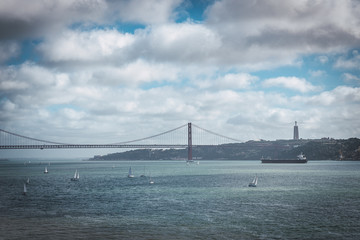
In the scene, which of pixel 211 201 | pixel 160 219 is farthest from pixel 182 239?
pixel 211 201

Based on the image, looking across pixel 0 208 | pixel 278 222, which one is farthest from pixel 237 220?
pixel 0 208

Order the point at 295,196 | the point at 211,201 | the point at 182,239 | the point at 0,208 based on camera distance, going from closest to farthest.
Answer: the point at 182,239, the point at 0,208, the point at 211,201, the point at 295,196

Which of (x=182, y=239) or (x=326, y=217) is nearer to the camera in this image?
(x=182, y=239)

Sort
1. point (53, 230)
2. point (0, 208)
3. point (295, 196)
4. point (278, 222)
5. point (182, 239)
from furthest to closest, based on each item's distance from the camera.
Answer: point (295, 196)
point (0, 208)
point (278, 222)
point (53, 230)
point (182, 239)

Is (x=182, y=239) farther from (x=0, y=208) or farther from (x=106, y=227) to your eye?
(x=0, y=208)

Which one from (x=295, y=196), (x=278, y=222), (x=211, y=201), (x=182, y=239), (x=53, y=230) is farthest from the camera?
(x=295, y=196)

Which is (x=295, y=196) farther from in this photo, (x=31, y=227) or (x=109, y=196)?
(x=31, y=227)

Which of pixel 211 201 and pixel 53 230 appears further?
pixel 211 201

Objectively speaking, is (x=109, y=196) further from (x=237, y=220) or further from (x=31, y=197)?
(x=237, y=220)

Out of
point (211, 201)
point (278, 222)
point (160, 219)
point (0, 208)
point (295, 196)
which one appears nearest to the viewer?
point (278, 222)
